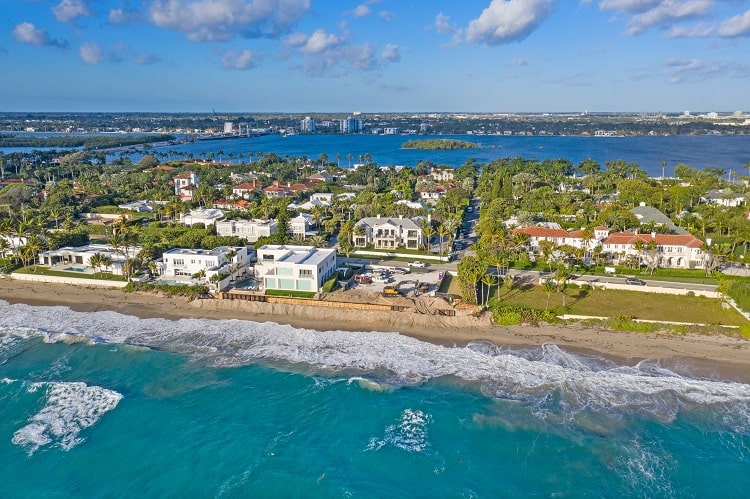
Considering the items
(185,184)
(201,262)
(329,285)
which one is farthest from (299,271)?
(185,184)

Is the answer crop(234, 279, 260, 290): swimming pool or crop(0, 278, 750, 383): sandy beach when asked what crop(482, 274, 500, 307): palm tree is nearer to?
crop(0, 278, 750, 383): sandy beach

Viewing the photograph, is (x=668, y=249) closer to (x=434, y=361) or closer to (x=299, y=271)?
(x=434, y=361)

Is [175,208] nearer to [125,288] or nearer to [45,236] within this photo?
[45,236]

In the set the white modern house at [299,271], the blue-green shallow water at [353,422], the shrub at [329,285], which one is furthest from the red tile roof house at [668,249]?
the white modern house at [299,271]

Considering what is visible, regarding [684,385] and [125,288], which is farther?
[125,288]

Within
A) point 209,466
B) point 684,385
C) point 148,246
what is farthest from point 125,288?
point 684,385

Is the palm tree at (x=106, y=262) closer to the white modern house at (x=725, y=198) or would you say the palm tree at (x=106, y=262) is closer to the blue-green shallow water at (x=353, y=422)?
the blue-green shallow water at (x=353, y=422)
